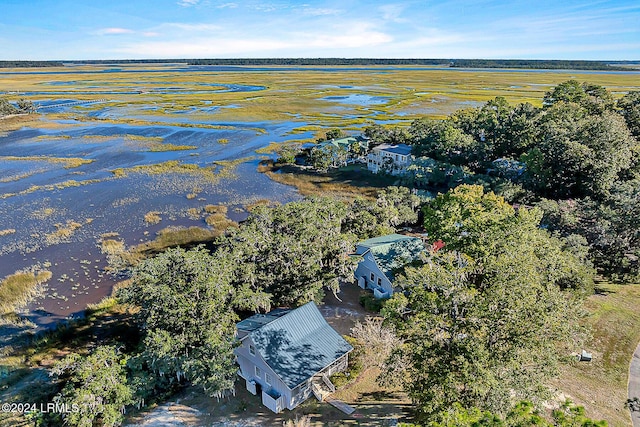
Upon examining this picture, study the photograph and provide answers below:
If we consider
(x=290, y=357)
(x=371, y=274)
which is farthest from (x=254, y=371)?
(x=371, y=274)

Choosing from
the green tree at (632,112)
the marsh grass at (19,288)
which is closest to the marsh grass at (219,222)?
the marsh grass at (19,288)

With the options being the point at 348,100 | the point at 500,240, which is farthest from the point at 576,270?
the point at 348,100

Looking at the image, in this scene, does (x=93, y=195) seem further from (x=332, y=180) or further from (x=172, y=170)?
(x=332, y=180)

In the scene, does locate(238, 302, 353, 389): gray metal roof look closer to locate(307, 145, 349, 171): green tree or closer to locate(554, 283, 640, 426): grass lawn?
locate(554, 283, 640, 426): grass lawn

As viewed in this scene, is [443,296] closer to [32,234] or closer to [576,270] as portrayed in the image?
[576,270]

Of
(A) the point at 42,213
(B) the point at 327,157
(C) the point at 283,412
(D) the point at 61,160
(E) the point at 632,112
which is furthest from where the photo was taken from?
(D) the point at 61,160

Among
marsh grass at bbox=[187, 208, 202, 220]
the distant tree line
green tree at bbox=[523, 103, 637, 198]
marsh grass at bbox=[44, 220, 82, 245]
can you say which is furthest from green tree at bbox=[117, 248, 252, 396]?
green tree at bbox=[523, 103, 637, 198]

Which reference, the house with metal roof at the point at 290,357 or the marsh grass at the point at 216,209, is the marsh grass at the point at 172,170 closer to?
the marsh grass at the point at 216,209

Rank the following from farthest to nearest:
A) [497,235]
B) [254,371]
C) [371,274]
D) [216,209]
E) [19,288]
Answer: [216,209], [19,288], [371,274], [254,371], [497,235]
